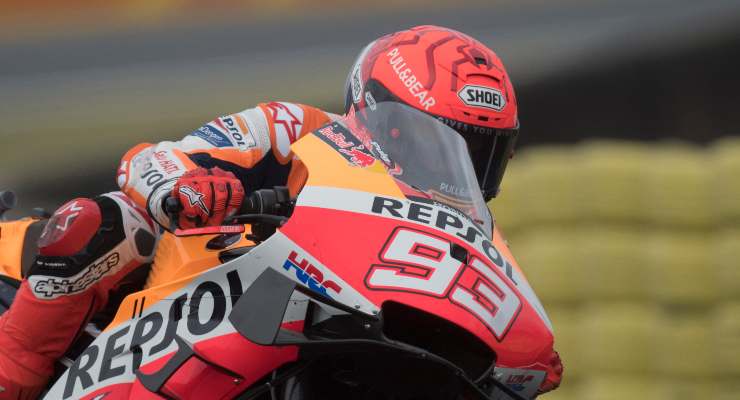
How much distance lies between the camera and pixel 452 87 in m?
3.23

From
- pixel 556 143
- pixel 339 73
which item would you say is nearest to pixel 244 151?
pixel 556 143

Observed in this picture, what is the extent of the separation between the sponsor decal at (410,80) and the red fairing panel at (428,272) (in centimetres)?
46

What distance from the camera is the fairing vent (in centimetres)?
273

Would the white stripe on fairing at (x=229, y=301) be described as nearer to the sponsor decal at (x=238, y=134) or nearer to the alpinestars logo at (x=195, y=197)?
the alpinestars logo at (x=195, y=197)

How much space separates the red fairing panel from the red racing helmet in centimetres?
47

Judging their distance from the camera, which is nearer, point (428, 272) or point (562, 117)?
point (428, 272)

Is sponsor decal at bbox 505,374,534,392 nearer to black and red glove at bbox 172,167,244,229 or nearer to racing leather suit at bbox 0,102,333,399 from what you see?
black and red glove at bbox 172,167,244,229

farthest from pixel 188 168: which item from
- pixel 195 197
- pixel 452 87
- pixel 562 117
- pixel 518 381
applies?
pixel 562 117

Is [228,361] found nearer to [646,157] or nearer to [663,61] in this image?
[646,157]

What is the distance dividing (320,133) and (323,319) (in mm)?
626

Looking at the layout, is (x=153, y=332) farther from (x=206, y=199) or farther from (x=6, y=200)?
(x=6, y=200)

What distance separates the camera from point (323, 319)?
8.89ft

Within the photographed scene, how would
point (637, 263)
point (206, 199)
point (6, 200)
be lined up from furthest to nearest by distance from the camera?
point (637, 263)
point (6, 200)
point (206, 199)

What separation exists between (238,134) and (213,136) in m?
0.09
